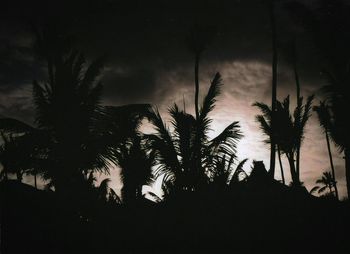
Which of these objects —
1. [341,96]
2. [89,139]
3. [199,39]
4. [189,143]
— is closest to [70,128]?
[89,139]

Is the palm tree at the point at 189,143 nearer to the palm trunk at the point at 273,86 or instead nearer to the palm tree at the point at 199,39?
the palm trunk at the point at 273,86

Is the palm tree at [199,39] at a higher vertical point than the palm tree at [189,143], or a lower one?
higher

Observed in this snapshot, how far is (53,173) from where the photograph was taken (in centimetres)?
823

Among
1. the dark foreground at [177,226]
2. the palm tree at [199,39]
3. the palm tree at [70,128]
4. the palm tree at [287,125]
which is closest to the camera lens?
the dark foreground at [177,226]

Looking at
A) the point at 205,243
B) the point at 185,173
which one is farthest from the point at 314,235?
the point at 185,173

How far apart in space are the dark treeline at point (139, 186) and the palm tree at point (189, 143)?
31 millimetres

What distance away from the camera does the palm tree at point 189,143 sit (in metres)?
9.13

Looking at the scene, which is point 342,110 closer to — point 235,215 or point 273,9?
point 273,9

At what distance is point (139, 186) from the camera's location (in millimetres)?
14508

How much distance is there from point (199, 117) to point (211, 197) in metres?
2.99

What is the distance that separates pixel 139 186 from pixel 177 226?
868cm

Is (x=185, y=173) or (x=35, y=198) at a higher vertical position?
(x=185, y=173)

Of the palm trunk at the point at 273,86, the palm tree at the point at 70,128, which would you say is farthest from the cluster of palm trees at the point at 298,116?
the palm tree at the point at 70,128

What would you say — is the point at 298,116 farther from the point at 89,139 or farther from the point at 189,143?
the point at 89,139
